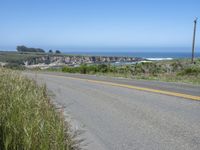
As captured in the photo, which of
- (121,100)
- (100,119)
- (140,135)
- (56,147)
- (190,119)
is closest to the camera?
(56,147)

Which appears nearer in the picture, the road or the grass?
the grass

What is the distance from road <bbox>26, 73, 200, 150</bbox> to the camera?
637 cm

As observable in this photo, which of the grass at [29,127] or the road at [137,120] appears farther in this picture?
the road at [137,120]

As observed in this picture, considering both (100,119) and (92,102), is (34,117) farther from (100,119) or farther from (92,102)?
(92,102)

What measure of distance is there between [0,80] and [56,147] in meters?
4.74

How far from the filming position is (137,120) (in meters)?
8.14

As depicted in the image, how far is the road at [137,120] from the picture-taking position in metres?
6.37

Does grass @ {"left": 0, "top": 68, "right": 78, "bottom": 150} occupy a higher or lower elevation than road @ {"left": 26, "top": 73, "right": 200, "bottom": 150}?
higher

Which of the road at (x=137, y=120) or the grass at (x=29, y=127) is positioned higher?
the grass at (x=29, y=127)

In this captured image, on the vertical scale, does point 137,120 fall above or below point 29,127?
below

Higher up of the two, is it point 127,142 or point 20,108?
point 20,108

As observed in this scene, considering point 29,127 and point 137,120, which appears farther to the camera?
point 137,120

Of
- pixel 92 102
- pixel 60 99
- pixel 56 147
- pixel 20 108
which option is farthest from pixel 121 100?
pixel 56 147

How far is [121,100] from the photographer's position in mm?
11195
